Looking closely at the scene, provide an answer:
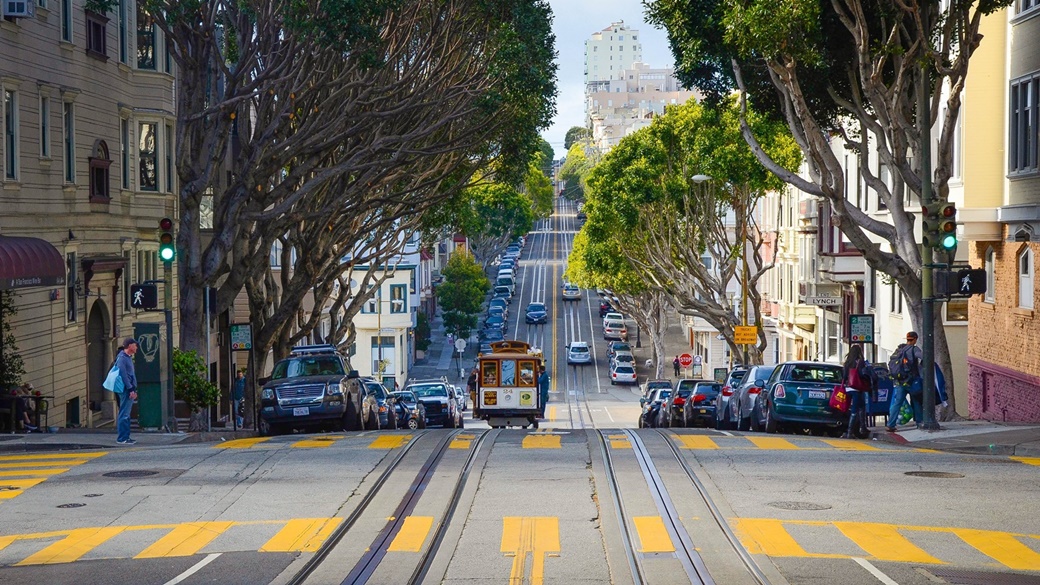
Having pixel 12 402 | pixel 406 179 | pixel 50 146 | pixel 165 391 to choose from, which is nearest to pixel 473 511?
pixel 165 391

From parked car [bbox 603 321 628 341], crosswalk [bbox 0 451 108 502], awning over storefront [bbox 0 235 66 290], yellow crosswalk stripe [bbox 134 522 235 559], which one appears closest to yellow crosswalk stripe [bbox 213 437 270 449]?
crosswalk [bbox 0 451 108 502]

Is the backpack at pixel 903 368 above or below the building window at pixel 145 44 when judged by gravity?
below

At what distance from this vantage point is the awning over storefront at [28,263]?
26078 mm

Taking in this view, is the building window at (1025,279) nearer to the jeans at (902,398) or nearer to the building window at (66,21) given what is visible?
the jeans at (902,398)

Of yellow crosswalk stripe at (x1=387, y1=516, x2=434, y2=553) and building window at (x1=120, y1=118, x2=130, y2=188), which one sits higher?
building window at (x1=120, y1=118, x2=130, y2=188)

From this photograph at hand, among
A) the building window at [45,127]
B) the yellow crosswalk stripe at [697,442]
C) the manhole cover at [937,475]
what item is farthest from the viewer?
the building window at [45,127]

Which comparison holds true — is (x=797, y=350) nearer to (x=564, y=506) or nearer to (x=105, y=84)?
(x=105, y=84)

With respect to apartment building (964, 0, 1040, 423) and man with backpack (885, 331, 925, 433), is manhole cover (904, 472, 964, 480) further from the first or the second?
apartment building (964, 0, 1040, 423)

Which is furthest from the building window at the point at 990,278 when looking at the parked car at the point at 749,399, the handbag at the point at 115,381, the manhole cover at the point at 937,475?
the handbag at the point at 115,381

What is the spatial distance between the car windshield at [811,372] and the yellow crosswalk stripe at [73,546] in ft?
46.7

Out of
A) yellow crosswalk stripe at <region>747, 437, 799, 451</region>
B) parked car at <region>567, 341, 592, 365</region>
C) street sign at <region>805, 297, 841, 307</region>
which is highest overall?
street sign at <region>805, 297, 841, 307</region>

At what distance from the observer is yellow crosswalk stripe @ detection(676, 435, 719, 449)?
2237 centimetres

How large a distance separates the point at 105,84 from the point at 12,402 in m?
11.2

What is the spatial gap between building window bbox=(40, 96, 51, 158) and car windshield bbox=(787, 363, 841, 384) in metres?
16.7
